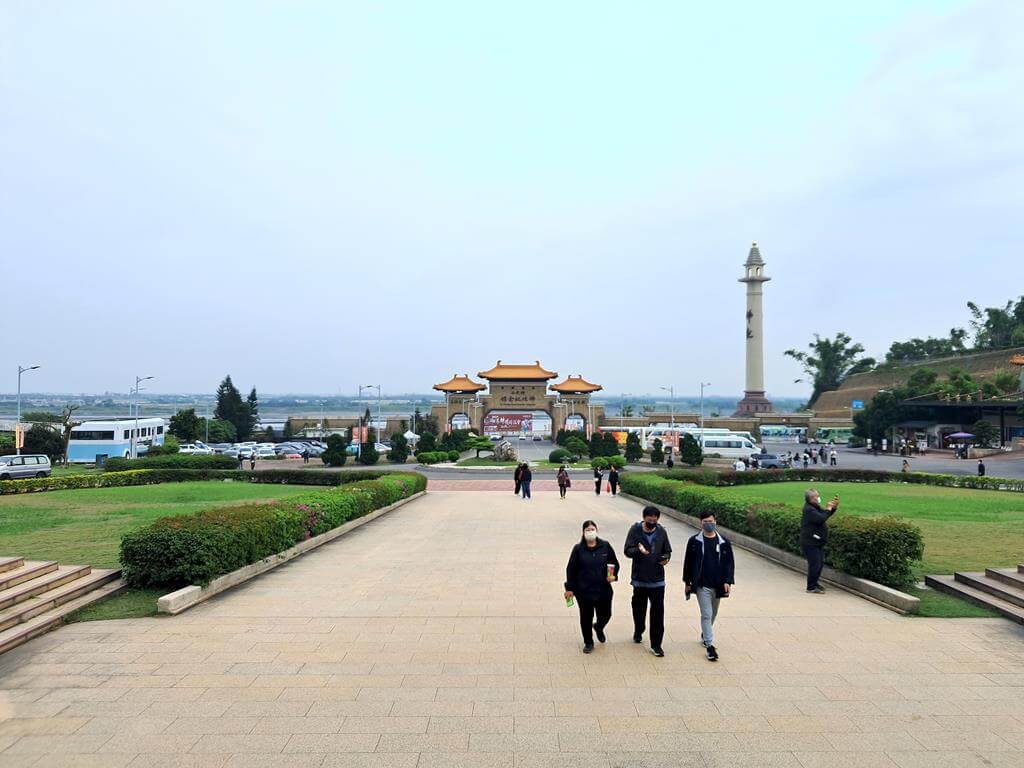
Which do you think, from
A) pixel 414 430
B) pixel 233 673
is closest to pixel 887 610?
pixel 233 673

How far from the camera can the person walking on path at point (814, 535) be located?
9.62 metres

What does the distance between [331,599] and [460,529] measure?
24.0 ft

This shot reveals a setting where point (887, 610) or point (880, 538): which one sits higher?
point (880, 538)

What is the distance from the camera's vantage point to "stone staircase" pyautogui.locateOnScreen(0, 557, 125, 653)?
7.50 meters

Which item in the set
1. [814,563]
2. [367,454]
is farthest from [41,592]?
[367,454]

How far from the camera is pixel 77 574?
9.29 metres

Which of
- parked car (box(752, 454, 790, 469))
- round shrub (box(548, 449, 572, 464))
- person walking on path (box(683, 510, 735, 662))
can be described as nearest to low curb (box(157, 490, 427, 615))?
person walking on path (box(683, 510, 735, 662))

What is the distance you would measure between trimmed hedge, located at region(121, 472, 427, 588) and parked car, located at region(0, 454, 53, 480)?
21883 mm

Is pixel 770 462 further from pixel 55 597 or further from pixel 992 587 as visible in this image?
pixel 55 597

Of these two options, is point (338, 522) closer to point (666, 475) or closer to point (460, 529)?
point (460, 529)

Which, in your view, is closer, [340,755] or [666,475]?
[340,755]

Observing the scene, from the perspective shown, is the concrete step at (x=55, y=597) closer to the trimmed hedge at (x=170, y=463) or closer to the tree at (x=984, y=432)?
the trimmed hedge at (x=170, y=463)

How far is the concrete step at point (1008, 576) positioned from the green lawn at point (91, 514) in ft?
39.4

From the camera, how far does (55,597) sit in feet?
27.4
